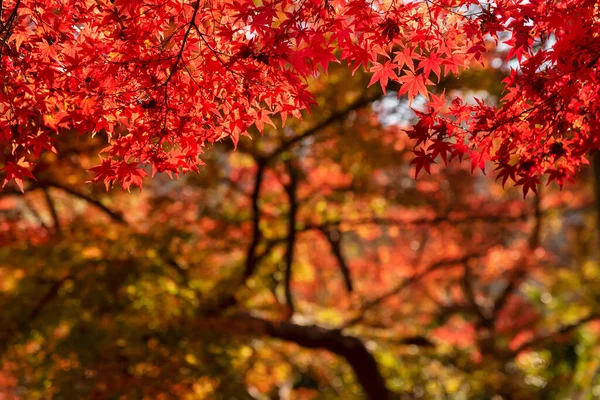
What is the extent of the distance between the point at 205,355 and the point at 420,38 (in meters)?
3.94

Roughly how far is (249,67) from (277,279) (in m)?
5.69

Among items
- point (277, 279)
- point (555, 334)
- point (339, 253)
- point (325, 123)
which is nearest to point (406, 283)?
point (339, 253)

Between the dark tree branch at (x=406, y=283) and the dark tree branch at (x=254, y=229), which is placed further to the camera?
the dark tree branch at (x=406, y=283)

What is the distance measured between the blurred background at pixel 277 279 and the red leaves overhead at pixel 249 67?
114 cm

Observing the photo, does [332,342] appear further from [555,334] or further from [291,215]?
[555,334]

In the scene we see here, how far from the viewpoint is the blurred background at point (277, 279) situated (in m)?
5.57

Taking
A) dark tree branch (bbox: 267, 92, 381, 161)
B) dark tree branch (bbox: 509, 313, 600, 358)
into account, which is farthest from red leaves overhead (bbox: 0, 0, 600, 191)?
dark tree branch (bbox: 509, 313, 600, 358)

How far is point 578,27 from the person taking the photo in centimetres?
222

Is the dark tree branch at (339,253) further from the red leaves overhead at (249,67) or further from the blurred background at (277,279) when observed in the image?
the red leaves overhead at (249,67)

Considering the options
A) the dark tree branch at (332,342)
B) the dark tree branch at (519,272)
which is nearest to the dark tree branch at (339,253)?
the dark tree branch at (332,342)

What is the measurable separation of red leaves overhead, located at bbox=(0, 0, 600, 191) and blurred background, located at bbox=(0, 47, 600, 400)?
1145 mm

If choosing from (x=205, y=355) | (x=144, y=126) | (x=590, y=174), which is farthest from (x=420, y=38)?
(x=590, y=174)

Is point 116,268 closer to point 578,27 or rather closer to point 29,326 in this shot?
point 29,326

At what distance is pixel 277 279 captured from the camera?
7.91m
